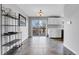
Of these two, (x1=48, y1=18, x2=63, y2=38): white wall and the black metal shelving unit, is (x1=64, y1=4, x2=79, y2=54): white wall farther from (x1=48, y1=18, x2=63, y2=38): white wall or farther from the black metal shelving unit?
(x1=48, y1=18, x2=63, y2=38): white wall

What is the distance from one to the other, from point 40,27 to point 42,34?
26.7 inches

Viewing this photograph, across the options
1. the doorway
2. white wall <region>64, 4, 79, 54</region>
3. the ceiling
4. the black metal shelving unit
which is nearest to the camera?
the black metal shelving unit

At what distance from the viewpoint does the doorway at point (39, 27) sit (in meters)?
10.7

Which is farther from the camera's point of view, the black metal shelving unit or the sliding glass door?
the sliding glass door

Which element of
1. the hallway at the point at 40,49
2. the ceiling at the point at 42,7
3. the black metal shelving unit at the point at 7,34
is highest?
the ceiling at the point at 42,7

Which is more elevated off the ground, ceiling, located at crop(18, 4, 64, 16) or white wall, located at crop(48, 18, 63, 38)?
ceiling, located at crop(18, 4, 64, 16)

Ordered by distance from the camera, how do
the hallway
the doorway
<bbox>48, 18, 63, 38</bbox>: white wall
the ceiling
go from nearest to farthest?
the hallway, the ceiling, <bbox>48, 18, 63, 38</bbox>: white wall, the doorway

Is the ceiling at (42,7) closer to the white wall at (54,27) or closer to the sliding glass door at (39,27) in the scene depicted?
the white wall at (54,27)

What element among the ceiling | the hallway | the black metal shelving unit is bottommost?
the hallway

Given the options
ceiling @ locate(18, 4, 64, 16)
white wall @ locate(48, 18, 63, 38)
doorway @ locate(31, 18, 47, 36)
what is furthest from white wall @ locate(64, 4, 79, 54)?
doorway @ locate(31, 18, 47, 36)

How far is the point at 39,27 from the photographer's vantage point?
35.2 ft

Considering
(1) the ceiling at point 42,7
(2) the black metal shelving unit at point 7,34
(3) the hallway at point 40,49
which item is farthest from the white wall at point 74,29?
(2) the black metal shelving unit at point 7,34

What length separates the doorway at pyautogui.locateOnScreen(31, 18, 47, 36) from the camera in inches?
422
